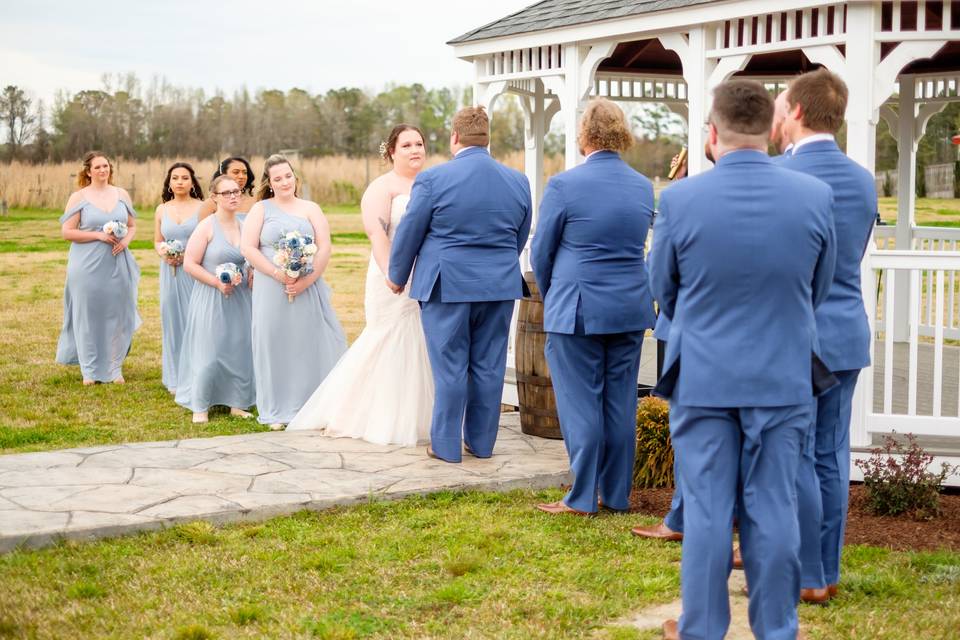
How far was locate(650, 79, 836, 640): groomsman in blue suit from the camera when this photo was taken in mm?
3779

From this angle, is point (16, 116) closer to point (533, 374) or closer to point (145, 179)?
point (145, 179)

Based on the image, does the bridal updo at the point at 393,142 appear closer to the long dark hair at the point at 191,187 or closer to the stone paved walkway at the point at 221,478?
the stone paved walkway at the point at 221,478

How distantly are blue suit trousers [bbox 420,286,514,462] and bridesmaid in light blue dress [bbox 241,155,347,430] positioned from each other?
1734 millimetres

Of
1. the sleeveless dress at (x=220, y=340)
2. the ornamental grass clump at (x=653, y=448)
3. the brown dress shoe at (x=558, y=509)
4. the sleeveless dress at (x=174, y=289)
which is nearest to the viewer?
the brown dress shoe at (x=558, y=509)

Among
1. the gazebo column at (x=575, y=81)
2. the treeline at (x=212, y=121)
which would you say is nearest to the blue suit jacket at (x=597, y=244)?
the gazebo column at (x=575, y=81)

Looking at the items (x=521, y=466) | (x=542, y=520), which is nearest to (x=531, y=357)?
(x=521, y=466)

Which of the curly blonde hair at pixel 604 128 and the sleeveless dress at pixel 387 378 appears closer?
the curly blonde hair at pixel 604 128

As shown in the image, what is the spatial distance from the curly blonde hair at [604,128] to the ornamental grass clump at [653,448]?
1700mm

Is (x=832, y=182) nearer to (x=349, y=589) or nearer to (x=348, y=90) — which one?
(x=349, y=589)

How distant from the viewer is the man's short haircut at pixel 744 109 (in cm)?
389

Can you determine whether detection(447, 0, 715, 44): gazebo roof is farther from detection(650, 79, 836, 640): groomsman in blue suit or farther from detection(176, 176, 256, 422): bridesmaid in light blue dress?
detection(650, 79, 836, 640): groomsman in blue suit

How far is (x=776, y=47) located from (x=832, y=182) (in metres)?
2.99

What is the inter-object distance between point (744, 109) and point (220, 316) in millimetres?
5854

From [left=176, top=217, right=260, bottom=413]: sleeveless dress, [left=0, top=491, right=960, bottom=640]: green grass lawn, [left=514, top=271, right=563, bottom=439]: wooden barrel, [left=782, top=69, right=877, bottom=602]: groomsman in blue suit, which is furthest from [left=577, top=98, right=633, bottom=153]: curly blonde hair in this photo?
[left=176, top=217, right=260, bottom=413]: sleeveless dress
